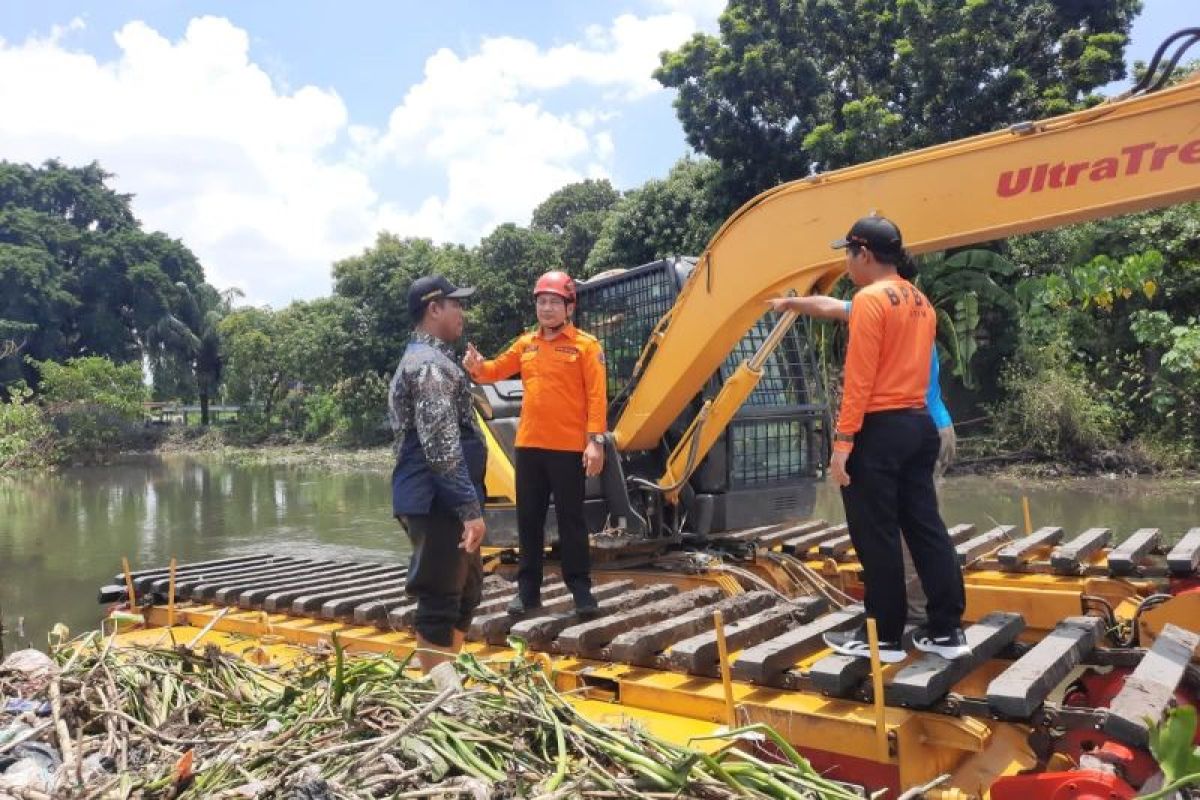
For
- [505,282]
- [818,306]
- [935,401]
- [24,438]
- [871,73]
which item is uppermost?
[871,73]

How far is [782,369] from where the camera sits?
19.8 ft

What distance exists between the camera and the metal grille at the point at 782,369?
227 inches

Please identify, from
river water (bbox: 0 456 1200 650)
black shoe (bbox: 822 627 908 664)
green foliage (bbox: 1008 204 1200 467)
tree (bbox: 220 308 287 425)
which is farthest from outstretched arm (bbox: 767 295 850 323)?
tree (bbox: 220 308 287 425)

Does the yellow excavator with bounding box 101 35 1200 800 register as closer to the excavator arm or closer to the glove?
the excavator arm

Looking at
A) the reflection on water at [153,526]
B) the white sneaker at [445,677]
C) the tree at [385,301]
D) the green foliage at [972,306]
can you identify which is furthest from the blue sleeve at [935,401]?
the tree at [385,301]

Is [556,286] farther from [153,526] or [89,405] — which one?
[89,405]

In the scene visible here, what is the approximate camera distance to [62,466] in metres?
29.2

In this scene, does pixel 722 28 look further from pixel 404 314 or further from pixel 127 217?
pixel 127 217

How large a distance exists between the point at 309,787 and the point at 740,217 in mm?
3504

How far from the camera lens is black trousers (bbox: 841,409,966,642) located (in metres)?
3.38

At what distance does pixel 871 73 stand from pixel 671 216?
5.23 metres

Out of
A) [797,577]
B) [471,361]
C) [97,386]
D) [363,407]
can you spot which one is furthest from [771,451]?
[97,386]

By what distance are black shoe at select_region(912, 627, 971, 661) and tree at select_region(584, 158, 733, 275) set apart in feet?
57.3

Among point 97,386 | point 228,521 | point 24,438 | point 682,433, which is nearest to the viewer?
point 682,433
